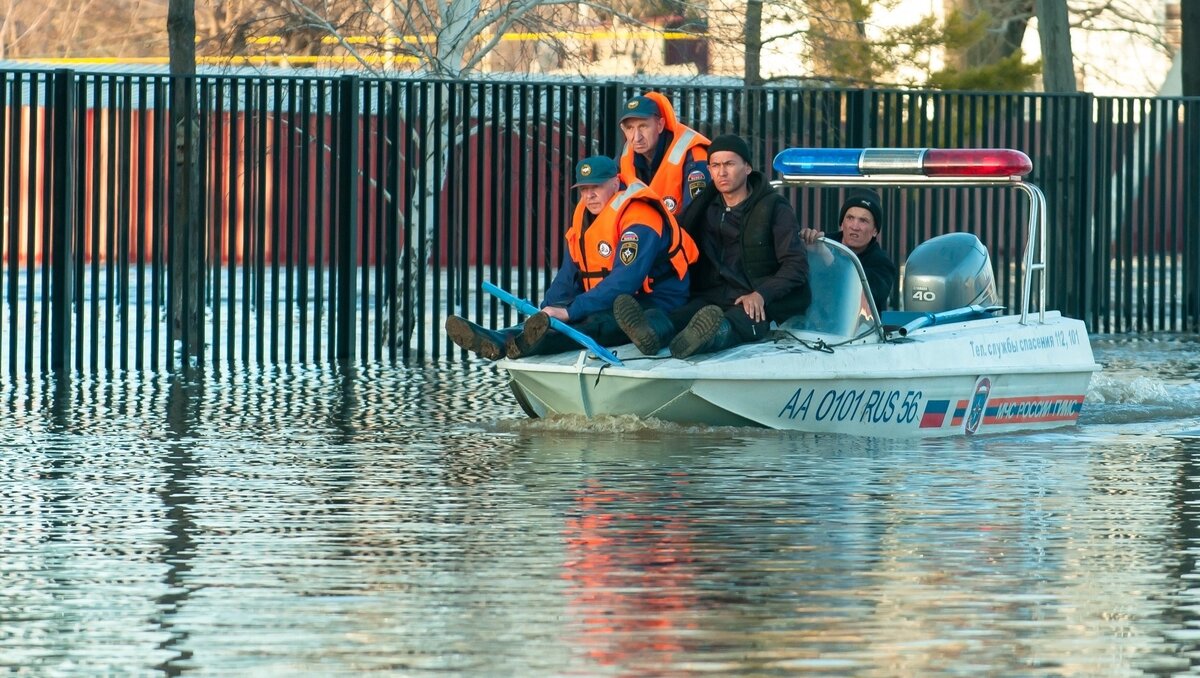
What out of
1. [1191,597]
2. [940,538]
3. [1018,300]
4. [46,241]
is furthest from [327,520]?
[1018,300]

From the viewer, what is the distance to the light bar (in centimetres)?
1312

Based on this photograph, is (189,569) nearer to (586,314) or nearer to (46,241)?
(586,314)

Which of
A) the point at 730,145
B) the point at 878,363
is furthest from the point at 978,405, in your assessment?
the point at 730,145

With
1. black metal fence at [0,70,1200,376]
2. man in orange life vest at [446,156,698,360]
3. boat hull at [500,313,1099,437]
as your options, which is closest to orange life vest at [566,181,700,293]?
man in orange life vest at [446,156,698,360]

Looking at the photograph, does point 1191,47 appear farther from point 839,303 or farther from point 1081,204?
point 839,303

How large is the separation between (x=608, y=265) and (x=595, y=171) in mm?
509

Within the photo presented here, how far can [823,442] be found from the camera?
12.3m

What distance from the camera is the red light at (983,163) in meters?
13.1

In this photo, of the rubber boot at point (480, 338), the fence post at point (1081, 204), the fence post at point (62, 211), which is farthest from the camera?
the fence post at point (1081, 204)

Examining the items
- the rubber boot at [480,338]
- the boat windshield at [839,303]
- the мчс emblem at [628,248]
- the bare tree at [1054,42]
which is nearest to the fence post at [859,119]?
the boat windshield at [839,303]

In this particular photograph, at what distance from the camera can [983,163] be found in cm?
1312

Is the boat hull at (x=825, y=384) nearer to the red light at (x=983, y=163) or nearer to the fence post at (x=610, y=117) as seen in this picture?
the red light at (x=983, y=163)

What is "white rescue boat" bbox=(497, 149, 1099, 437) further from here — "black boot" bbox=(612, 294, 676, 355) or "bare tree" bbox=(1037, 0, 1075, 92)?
"bare tree" bbox=(1037, 0, 1075, 92)

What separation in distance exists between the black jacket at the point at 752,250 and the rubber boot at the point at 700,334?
0.51 meters
